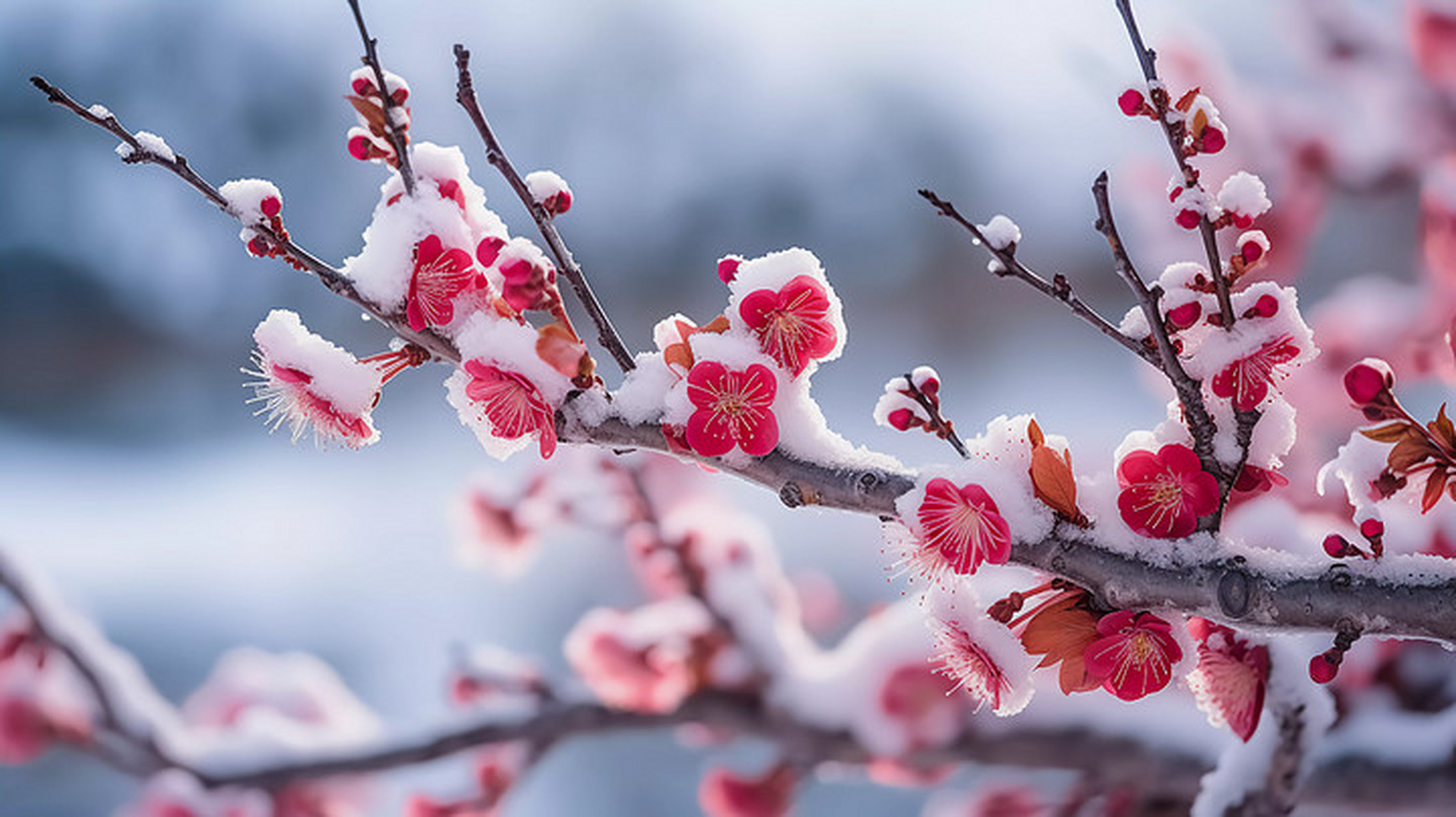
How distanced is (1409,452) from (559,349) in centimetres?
26

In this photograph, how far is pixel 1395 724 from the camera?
603mm

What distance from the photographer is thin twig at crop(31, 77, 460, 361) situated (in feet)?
1.00

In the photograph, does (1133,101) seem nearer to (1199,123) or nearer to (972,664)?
(1199,123)

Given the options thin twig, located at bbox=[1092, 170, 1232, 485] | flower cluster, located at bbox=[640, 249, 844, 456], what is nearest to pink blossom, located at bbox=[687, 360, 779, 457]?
flower cluster, located at bbox=[640, 249, 844, 456]

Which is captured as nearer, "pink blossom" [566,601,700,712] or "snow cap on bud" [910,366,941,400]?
"snow cap on bud" [910,366,941,400]

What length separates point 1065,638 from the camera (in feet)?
1.11

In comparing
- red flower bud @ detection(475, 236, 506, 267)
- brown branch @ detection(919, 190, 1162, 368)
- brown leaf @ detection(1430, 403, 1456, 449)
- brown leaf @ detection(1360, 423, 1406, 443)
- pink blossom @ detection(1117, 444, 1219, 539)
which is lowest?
pink blossom @ detection(1117, 444, 1219, 539)

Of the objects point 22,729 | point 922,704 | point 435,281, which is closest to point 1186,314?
point 435,281

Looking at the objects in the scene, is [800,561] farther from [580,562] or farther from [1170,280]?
[1170,280]

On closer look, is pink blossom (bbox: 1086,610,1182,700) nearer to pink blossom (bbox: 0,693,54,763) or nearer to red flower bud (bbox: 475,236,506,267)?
red flower bud (bbox: 475,236,506,267)

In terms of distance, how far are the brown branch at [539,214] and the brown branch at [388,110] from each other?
0.02m

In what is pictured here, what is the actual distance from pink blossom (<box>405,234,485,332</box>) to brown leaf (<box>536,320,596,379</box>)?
0.11 feet

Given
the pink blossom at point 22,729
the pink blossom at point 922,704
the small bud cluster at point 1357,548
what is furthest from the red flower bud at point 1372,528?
the pink blossom at point 22,729

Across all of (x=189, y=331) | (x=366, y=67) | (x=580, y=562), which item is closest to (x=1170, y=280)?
(x=366, y=67)
